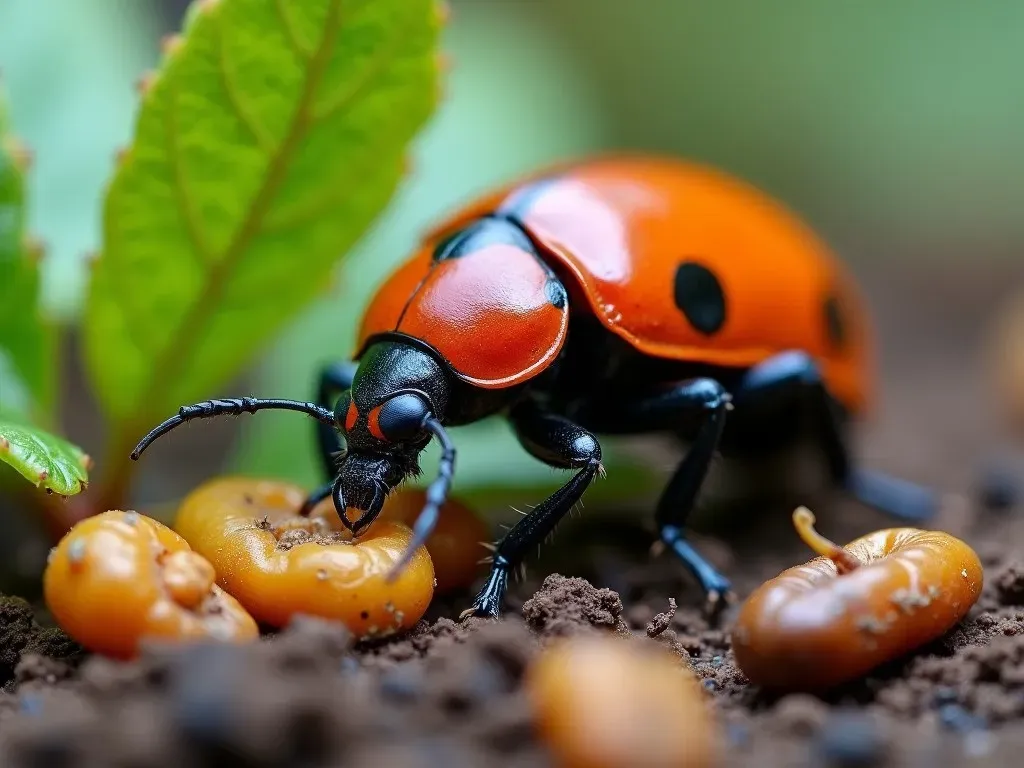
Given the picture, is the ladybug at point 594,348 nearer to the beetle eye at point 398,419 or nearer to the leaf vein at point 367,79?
the beetle eye at point 398,419

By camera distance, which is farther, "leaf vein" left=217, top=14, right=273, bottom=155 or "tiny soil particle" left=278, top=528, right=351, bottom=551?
"leaf vein" left=217, top=14, right=273, bottom=155

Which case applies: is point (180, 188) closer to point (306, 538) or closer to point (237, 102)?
point (237, 102)

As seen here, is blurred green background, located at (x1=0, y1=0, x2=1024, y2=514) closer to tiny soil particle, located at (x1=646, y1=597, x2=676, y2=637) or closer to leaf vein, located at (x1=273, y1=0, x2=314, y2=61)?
leaf vein, located at (x1=273, y1=0, x2=314, y2=61)

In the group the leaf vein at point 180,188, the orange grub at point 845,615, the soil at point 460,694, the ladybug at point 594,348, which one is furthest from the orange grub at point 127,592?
the leaf vein at point 180,188

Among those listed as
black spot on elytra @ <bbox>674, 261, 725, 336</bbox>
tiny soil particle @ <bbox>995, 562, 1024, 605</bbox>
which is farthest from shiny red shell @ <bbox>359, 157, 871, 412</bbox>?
tiny soil particle @ <bbox>995, 562, 1024, 605</bbox>

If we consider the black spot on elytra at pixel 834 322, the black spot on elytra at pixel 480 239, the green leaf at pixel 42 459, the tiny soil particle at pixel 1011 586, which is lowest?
the green leaf at pixel 42 459

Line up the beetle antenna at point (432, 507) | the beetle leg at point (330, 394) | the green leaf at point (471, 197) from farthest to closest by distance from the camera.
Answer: the green leaf at point (471, 197) → the beetle leg at point (330, 394) → the beetle antenna at point (432, 507)
